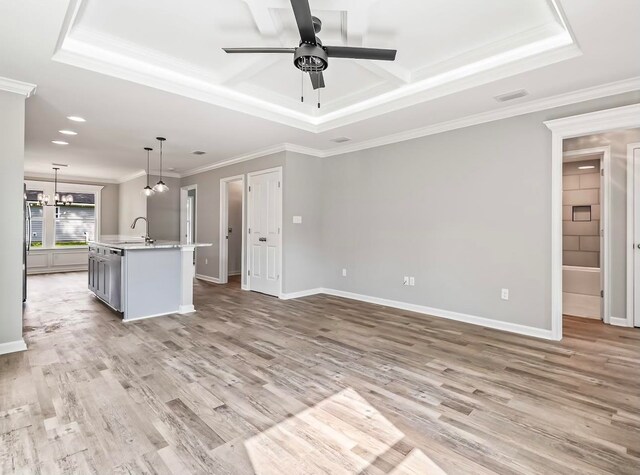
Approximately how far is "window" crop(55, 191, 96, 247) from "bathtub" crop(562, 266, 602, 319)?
35.4ft

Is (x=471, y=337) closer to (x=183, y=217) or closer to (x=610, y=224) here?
(x=610, y=224)

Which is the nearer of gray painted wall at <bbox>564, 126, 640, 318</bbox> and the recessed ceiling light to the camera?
the recessed ceiling light

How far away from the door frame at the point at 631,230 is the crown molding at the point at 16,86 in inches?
254

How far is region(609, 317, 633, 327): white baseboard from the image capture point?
3988 mm

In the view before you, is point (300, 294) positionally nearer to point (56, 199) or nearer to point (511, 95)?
point (511, 95)

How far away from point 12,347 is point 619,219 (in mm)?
6651

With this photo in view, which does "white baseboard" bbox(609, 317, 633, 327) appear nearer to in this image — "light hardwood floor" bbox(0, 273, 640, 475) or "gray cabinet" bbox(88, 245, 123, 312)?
"light hardwood floor" bbox(0, 273, 640, 475)

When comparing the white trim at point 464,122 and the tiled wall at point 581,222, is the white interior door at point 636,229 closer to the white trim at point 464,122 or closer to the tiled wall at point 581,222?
the white trim at point 464,122

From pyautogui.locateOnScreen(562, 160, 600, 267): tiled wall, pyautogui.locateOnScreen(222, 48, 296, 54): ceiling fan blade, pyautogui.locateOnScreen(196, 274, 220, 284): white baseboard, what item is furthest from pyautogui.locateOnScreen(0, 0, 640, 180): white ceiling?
pyautogui.locateOnScreen(196, 274, 220, 284): white baseboard

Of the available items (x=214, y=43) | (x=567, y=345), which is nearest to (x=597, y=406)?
(x=567, y=345)

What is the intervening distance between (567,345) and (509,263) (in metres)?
0.97

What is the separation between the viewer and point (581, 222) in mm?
5340

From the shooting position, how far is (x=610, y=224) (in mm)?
4094

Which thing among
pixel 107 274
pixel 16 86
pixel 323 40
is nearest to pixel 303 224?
pixel 107 274
